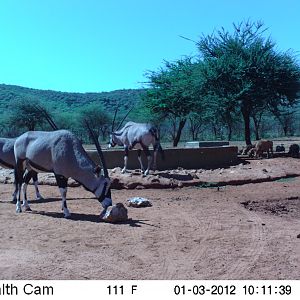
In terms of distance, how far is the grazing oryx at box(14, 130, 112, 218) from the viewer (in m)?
10.2

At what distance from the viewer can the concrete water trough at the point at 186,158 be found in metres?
18.3

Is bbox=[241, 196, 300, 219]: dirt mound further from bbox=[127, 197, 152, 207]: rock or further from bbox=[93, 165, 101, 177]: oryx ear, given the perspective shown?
bbox=[93, 165, 101, 177]: oryx ear

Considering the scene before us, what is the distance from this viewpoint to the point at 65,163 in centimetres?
1028

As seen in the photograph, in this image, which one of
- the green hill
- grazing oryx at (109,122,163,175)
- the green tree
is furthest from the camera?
the green hill

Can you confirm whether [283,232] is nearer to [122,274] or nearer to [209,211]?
[209,211]

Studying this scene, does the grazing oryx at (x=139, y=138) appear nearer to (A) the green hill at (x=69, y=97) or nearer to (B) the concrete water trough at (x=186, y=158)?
(B) the concrete water trough at (x=186, y=158)

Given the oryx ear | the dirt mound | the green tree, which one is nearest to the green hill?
the green tree

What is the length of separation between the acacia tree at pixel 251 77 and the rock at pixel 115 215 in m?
17.0

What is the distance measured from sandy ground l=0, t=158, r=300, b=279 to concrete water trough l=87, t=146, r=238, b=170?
15.7 feet

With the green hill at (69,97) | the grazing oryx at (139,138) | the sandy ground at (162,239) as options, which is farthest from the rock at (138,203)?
the green hill at (69,97)

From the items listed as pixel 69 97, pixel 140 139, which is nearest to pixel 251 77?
pixel 140 139

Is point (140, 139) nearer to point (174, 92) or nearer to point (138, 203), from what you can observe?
point (138, 203)
